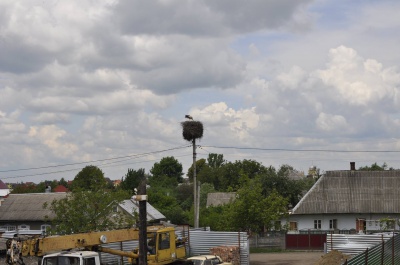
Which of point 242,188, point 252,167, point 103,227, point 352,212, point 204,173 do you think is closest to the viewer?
point 103,227

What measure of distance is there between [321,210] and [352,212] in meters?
2.72

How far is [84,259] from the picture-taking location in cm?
2239

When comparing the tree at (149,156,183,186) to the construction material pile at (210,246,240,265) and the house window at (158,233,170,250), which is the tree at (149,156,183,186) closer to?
the construction material pile at (210,246,240,265)

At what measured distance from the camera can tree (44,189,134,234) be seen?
123 ft

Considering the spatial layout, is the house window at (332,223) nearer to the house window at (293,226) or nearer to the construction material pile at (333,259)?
the house window at (293,226)

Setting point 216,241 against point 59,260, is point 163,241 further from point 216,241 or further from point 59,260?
point 216,241

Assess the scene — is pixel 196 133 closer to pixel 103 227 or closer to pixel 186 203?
pixel 103 227

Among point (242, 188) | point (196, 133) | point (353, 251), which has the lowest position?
point (353, 251)

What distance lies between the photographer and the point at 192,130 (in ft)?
153

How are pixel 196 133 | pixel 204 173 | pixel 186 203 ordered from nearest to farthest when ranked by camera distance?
1. pixel 196 133
2. pixel 186 203
3. pixel 204 173

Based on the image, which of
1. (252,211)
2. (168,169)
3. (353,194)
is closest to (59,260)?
(252,211)

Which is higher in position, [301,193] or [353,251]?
[301,193]

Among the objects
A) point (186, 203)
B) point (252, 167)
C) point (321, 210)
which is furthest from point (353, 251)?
point (252, 167)

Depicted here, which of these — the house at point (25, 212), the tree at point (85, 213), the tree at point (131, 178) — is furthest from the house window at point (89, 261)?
the tree at point (131, 178)
